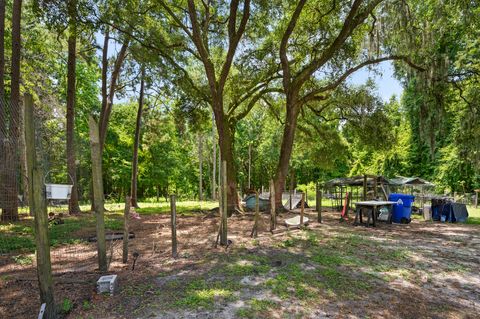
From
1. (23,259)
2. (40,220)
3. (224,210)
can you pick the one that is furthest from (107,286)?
(224,210)

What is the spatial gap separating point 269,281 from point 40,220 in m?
2.95

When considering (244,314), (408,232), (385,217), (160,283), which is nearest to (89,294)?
(160,283)

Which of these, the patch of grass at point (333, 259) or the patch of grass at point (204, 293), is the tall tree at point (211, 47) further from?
the patch of grass at point (204, 293)

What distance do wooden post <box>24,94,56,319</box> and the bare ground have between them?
0.34 m

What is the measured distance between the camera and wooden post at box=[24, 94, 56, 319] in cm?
311

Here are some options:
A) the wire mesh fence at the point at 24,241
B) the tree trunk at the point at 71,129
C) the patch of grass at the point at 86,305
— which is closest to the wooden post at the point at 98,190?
the wire mesh fence at the point at 24,241

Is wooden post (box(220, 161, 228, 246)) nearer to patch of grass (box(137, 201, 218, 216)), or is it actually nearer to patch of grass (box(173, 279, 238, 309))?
patch of grass (box(173, 279, 238, 309))

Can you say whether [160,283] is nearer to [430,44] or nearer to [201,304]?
[201,304]

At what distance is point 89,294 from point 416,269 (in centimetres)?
501

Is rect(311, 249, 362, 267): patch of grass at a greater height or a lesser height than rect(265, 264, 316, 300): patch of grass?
lesser

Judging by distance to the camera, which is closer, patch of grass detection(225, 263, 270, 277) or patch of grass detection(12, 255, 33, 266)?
patch of grass detection(225, 263, 270, 277)

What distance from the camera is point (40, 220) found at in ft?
10.3

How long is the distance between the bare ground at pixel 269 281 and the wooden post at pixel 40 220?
342mm

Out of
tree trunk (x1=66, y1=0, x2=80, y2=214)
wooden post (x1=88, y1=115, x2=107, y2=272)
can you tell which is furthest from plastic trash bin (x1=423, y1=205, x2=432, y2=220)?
tree trunk (x1=66, y1=0, x2=80, y2=214)
